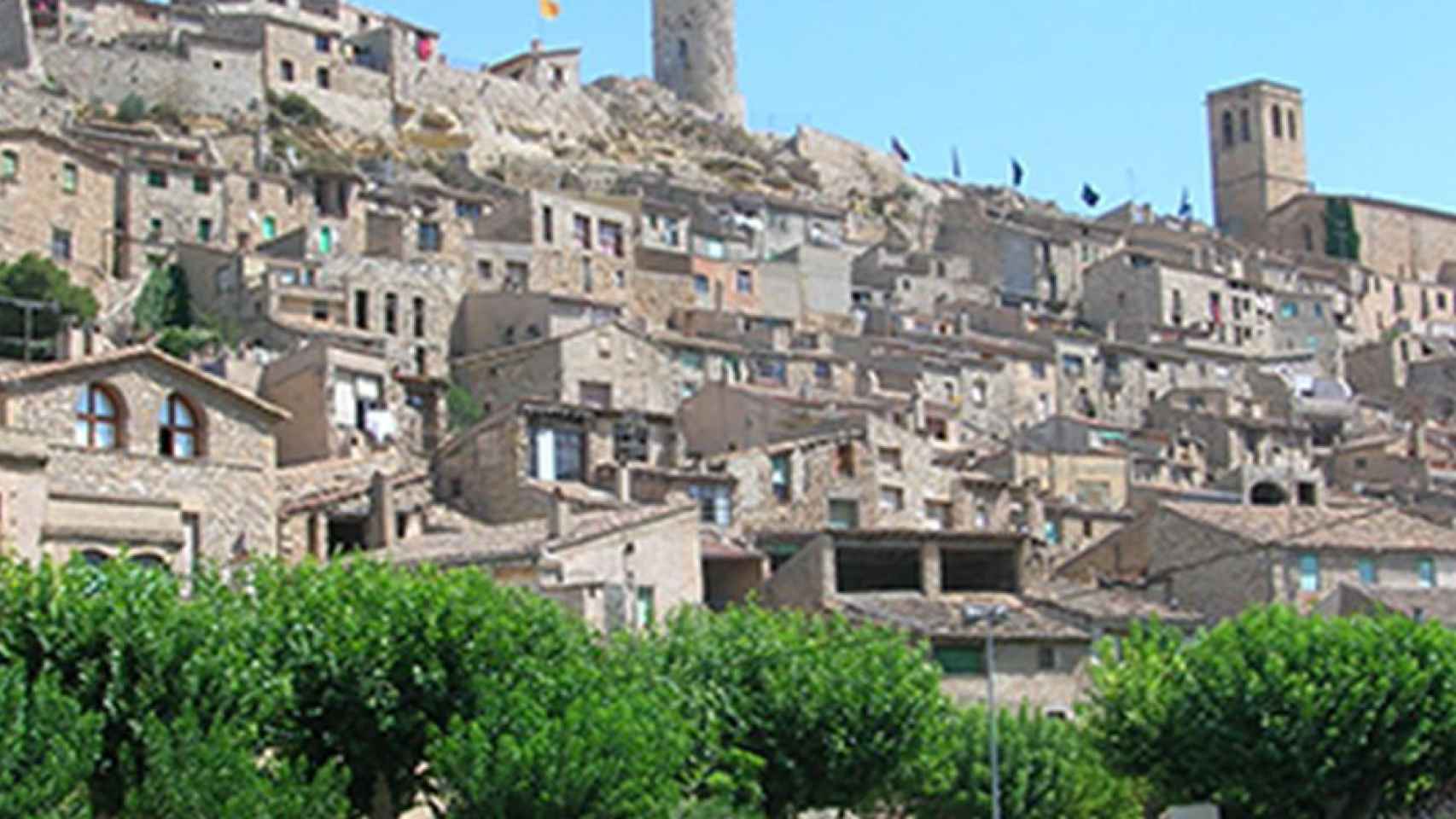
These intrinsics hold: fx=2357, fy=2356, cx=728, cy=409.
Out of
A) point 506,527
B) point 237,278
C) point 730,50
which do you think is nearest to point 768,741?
point 506,527

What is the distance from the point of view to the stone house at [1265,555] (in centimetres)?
5469

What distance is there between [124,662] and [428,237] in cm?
4961

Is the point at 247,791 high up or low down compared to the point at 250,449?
down

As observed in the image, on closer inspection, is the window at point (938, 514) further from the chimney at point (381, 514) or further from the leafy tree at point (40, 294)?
the leafy tree at point (40, 294)

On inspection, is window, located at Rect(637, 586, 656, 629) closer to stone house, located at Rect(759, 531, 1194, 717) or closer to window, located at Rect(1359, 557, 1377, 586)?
stone house, located at Rect(759, 531, 1194, 717)

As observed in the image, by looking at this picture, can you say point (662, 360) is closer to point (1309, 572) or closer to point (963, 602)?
point (963, 602)

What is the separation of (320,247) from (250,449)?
3318 cm

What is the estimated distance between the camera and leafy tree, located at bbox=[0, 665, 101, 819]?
26469 millimetres

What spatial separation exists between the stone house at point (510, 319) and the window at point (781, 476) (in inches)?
627

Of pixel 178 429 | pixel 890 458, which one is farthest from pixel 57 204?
pixel 178 429

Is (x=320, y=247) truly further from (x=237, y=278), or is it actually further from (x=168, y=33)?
(x=168, y=33)

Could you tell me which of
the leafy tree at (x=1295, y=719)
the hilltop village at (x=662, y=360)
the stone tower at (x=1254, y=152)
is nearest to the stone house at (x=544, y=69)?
the hilltop village at (x=662, y=360)

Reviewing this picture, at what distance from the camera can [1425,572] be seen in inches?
2229

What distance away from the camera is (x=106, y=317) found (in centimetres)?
7075
